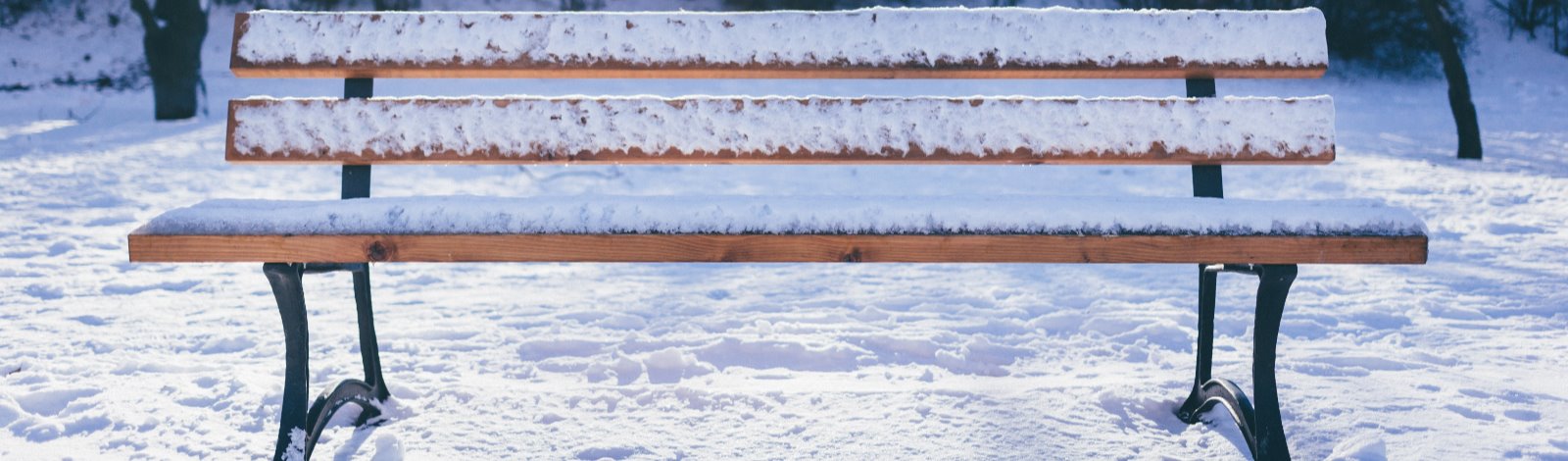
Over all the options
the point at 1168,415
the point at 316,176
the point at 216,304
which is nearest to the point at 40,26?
the point at 316,176

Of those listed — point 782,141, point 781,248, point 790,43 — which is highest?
point 790,43

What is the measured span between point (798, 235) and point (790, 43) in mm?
663

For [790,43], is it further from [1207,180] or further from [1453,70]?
[1453,70]

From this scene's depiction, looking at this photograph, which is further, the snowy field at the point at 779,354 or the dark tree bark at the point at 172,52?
the dark tree bark at the point at 172,52

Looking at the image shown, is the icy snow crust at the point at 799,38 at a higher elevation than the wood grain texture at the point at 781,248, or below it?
higher

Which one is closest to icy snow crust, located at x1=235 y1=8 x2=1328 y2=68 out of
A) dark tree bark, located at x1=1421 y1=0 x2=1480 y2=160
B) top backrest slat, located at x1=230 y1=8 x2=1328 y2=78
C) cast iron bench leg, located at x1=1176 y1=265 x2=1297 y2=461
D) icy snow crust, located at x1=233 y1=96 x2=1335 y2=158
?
top backrest slat, located at x1=230 y1=8 x2=1328 y2=78

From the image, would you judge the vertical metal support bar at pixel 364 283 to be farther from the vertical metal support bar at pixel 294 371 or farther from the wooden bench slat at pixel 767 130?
the vertical metal support bar at pixel 294 371

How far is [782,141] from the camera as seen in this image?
6.57 feet

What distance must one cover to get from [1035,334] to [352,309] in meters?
2.05

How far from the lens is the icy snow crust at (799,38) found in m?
2.07

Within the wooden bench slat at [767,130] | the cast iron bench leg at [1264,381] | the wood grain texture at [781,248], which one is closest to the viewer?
the wood grain texture at [781,248]

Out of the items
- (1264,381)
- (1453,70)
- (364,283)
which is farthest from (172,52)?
(1453,70)

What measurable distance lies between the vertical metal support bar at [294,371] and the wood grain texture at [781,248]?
4.6 inches

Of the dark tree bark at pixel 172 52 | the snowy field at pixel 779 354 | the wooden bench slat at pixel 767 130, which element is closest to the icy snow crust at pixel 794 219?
the wooden bench slat at pixel 767 130
